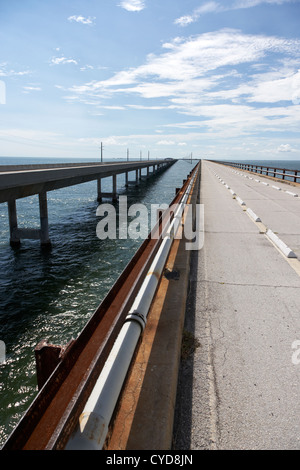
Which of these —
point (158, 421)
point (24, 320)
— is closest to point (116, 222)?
point (24, 320)

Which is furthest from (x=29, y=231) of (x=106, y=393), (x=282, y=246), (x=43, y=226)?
(x=106, y=393)

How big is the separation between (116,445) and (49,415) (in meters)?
0.51

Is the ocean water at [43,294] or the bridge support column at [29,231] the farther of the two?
the bridge support column at [29,231]

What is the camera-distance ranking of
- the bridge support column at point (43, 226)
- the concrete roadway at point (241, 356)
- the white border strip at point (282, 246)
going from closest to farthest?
the concrete roadway at point (241, 356) < the white border strip at point (282, 246) < the bridge support column at point (43, 226)

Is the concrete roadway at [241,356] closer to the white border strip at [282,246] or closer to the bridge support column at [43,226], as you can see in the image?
the white border strip at [282,246]

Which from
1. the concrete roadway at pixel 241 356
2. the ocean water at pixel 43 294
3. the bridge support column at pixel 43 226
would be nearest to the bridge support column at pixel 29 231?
the bridge support column at pixel 43 226

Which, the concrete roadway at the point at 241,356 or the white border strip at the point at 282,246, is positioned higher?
the white border strip at the point at 282,246

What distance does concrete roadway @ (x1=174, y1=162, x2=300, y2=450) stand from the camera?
2428 millimetres

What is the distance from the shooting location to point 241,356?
335 cm

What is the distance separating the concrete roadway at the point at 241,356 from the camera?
2.43 m

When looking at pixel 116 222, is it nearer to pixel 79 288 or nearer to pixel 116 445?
pixel 79 288

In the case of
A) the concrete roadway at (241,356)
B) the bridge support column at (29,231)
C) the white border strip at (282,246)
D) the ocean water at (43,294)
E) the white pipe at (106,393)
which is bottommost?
the ocean water at (43,294)

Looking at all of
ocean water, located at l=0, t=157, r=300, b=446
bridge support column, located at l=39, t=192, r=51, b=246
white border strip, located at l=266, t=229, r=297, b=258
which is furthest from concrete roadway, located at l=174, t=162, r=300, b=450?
bridge support column, located at l=39, t=192, r=51, b=246

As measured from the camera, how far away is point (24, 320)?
8.76 meters
